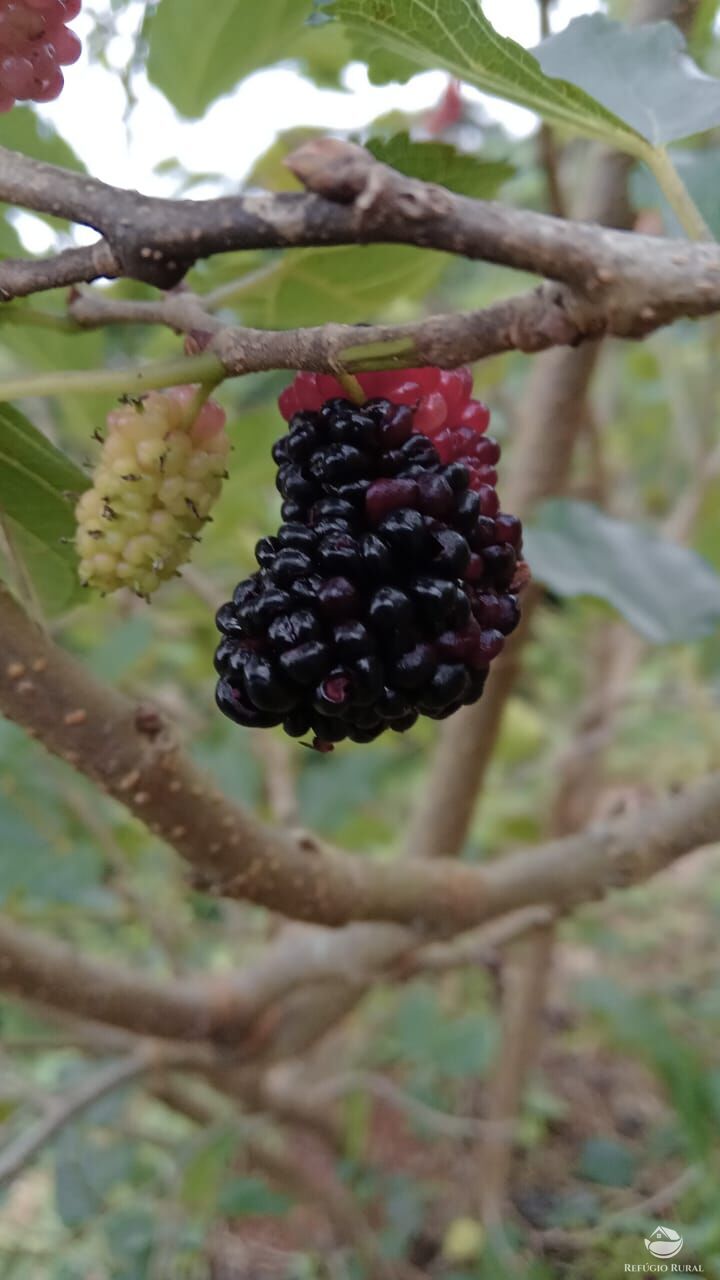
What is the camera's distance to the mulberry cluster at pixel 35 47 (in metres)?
0.45

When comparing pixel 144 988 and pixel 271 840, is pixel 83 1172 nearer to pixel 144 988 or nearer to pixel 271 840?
pixel 144 988

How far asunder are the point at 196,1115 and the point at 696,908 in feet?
4.26

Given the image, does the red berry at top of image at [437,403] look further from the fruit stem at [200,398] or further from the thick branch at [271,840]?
the thick branch at [271,840]

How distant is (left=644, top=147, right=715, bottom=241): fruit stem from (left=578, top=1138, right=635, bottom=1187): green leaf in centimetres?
88

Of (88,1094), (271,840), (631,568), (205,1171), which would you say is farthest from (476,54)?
(205,1171)

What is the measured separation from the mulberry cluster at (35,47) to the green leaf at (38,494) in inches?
7.2

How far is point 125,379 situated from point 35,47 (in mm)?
220

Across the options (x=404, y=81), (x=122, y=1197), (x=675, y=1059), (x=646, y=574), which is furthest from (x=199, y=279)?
(x=122, y=1197)

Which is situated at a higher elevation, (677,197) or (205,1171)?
(677,197)

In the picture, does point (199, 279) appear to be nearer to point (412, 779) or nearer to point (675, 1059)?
point (675, 1059)

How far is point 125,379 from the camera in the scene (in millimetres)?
363

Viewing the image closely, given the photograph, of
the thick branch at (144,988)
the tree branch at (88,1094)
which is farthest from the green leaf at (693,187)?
the tree branch at (88,1094)

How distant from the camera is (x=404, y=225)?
31 cm

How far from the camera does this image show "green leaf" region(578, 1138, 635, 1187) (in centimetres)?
96
